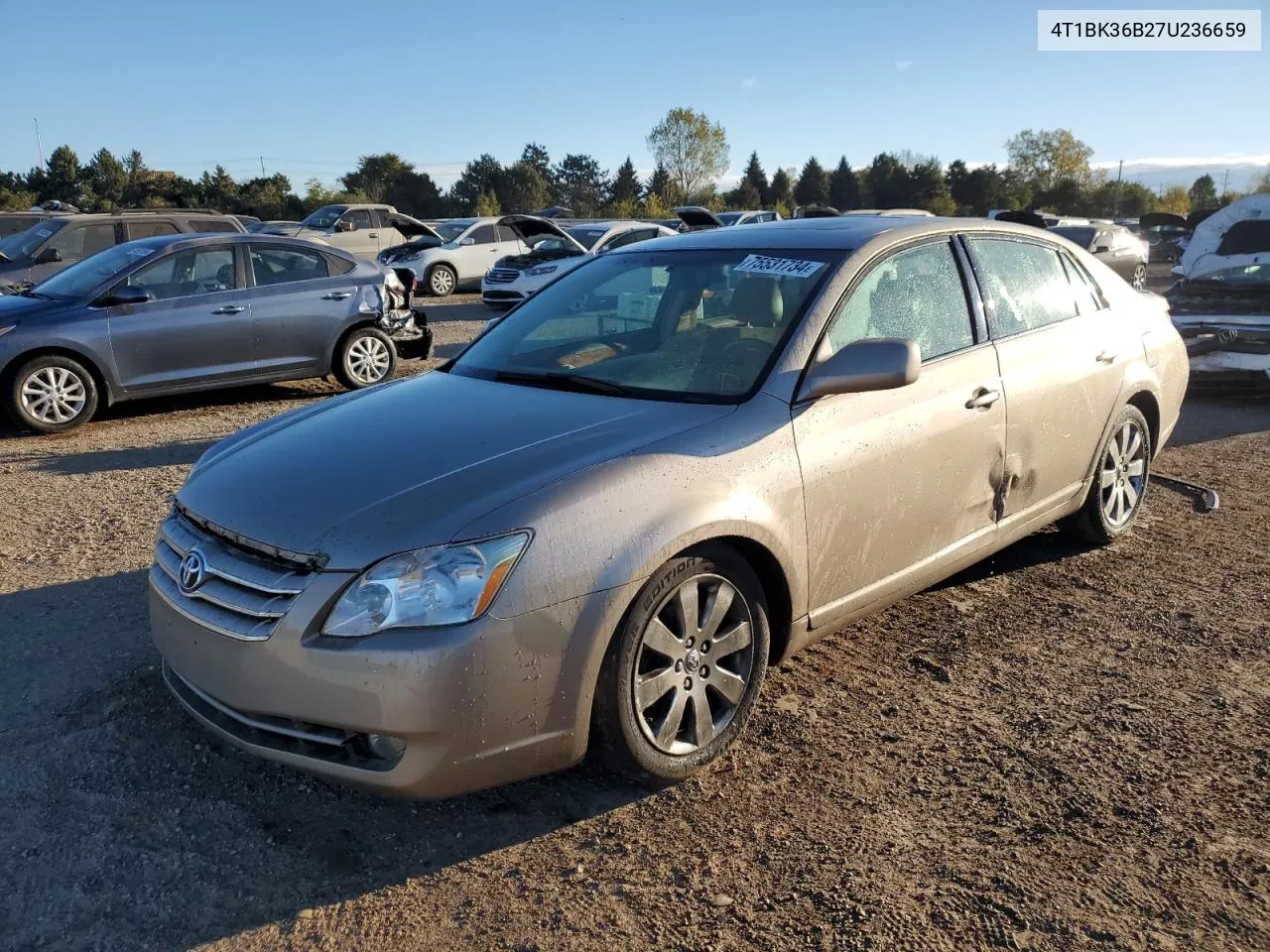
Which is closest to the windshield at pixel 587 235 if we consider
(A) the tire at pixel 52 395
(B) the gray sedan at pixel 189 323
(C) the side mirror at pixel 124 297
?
(B) the gray sedan at pixel 189 323

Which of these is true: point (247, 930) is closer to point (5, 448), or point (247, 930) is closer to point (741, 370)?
point (741, 370)

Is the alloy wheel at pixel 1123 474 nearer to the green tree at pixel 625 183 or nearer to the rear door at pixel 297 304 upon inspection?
the rear door at pixel 297 304

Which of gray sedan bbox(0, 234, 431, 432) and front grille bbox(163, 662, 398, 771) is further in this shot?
gray sedan bbox(0, 234, 431, 432)

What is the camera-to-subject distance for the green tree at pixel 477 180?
70625 millimetres

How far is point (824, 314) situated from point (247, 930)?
2.59 meters

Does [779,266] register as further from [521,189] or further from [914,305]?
[521,189]

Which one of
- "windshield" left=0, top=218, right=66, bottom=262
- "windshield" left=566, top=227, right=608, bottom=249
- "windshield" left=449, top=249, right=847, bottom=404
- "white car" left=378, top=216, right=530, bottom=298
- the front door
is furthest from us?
"white car" left=378, top=216, right=530, bottom=298

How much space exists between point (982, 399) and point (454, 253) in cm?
1821

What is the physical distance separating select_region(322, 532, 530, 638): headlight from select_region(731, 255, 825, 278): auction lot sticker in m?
1.76

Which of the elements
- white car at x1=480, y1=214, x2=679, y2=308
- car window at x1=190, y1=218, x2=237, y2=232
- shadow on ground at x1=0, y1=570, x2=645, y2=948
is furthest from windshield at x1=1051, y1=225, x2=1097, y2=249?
shadow on ground at x1=0, y1=570, x2=645, y2=948

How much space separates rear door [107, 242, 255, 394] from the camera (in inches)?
335

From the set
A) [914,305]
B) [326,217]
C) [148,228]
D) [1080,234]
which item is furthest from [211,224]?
[1080,234]

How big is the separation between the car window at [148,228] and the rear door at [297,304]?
388cm

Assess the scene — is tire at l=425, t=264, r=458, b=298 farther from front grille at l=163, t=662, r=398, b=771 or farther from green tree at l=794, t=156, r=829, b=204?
green tree at l=794, t=156, r=829, b=204
